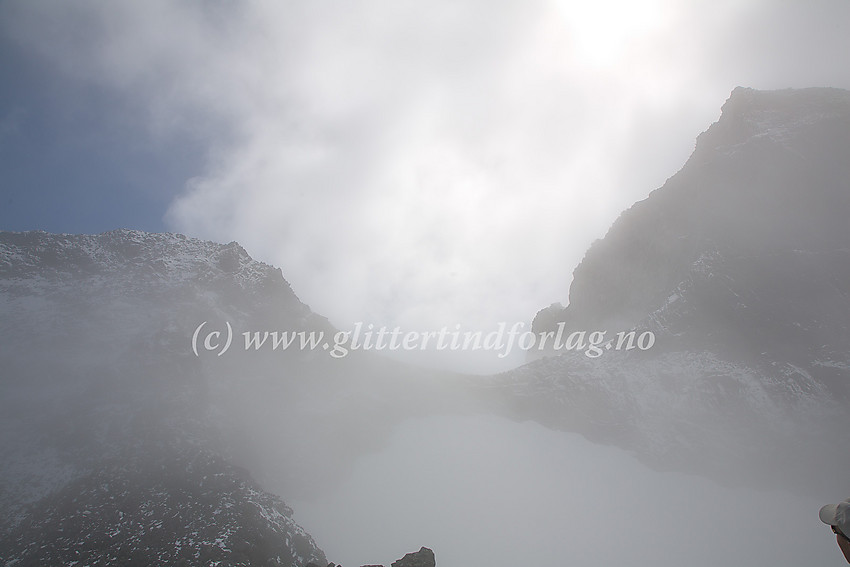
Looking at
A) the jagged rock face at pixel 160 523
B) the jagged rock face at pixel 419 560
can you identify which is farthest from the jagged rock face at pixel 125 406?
the jagged rock face at pixel 419 560

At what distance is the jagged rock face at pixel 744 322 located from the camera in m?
40.6

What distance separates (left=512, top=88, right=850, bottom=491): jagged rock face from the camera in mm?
40594

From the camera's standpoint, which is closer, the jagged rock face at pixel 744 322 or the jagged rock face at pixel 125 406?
the jagged rock face at pixel 125 406

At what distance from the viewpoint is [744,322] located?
146ft

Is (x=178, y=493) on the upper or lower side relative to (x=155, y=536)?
upper

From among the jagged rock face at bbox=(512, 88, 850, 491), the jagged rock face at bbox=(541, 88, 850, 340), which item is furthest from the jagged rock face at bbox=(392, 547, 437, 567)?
the jagged rock face at bbox=(541, 88, 850, 340)

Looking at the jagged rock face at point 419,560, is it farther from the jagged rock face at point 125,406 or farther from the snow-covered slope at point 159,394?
the snow-covered slope at point 159,394

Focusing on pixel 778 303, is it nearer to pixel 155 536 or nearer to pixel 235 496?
pixel 235 496

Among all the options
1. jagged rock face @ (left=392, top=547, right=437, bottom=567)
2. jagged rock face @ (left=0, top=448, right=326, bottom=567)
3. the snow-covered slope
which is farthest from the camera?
the snow-covered slope

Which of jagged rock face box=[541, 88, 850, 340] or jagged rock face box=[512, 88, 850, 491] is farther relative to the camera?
jagged rock face box=[541, 88, 850, 340]

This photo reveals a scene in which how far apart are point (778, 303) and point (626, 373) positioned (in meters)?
17.3

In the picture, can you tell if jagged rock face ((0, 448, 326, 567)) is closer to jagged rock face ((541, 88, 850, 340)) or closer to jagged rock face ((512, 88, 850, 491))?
jagged rock face ((512, 88, 850, 491))

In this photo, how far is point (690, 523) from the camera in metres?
35.8

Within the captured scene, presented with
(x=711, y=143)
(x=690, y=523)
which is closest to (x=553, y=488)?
(x=690, y=523)
